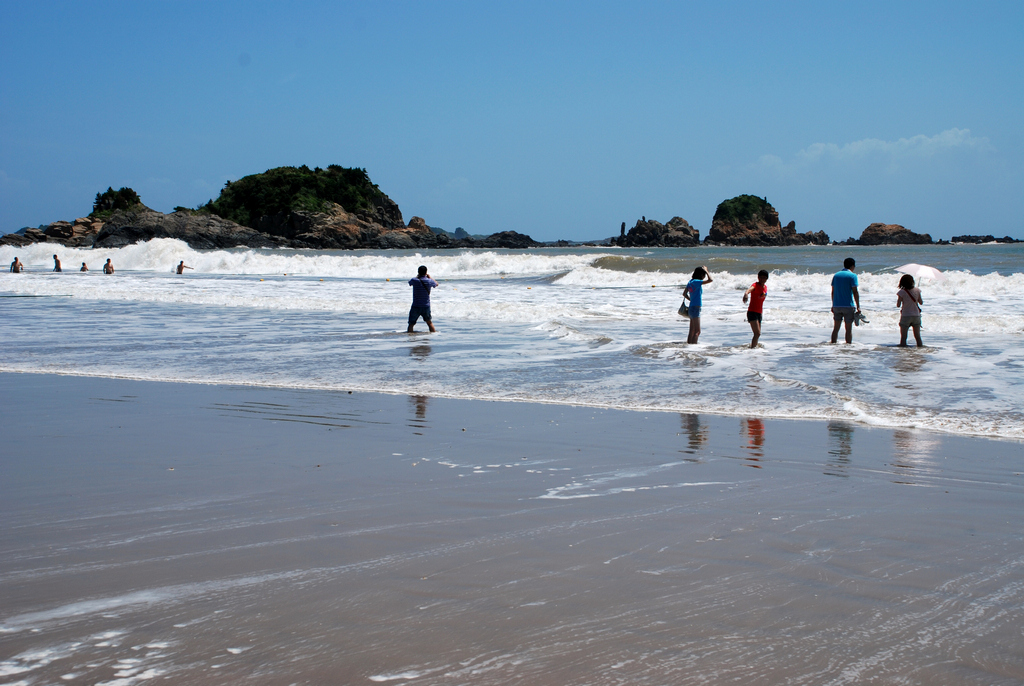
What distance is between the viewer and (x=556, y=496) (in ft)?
15.5

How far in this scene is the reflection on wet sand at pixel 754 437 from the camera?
19.6ft

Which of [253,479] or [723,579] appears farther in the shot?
[253,479]

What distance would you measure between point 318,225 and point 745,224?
8041 cm

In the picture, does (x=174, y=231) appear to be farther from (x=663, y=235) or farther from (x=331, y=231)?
(x=663, y=235)

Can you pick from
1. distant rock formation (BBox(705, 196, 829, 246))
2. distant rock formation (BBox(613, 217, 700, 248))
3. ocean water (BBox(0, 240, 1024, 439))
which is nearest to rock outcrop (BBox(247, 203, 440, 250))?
distant rock formation (BBox(613, 217, 700, 248))

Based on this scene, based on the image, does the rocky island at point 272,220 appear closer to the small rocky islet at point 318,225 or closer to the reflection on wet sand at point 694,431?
the small rocky islet at point 318,225

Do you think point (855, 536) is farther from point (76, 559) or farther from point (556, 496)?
point (76, 559)

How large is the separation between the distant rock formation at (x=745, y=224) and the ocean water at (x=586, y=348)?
114m

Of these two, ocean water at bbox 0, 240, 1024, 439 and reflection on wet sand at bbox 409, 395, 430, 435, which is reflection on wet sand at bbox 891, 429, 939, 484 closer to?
ocean water at bbox 0, 240, 1024, 439

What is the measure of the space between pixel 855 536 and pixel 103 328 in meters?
17.5

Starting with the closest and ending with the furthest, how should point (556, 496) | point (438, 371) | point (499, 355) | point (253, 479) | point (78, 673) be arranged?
point (78, 673)
point (556, 496)
point (253, 479)
point (438, 371)
point (499, 355)

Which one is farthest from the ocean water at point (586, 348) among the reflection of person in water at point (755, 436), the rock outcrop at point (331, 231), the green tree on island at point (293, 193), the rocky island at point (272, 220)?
the green tree on island at point (293, 193)

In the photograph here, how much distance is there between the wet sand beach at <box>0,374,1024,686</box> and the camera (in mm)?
2635

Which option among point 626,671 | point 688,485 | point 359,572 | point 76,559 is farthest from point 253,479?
point 626,671
